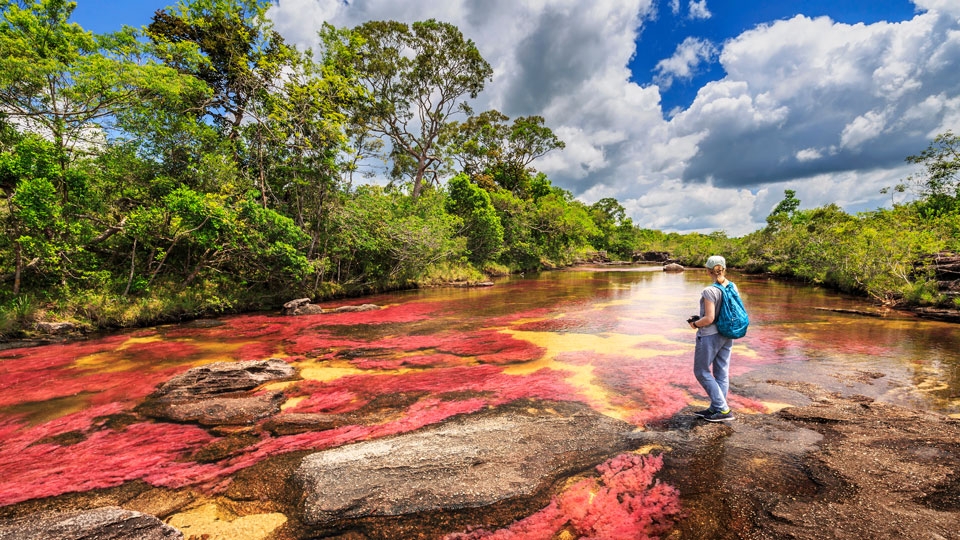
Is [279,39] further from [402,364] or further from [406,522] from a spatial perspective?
[406,522]

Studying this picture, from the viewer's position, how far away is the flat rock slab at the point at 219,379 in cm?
559

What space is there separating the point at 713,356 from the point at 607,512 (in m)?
2.62

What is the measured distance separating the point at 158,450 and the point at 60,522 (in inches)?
68.8

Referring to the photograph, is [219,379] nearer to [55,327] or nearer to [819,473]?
[55,327]

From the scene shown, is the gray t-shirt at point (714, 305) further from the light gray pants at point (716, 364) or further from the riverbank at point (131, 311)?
the riverbank at point (131, 311)

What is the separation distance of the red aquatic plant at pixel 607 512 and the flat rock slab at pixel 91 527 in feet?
6.82

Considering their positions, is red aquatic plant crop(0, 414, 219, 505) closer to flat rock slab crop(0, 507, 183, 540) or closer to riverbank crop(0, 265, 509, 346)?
flat rock slab crop(0, 507, 183, 540)

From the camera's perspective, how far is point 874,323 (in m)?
10.5

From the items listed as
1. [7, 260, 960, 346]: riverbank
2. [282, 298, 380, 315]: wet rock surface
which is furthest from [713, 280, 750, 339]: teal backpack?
[7, 260, 960, 346]: riverbank

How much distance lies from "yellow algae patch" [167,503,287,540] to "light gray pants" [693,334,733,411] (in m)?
4.72

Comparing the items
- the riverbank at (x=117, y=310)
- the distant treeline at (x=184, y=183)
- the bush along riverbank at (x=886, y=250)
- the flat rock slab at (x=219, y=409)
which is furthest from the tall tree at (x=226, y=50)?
the bush along riverbank at (x=886, y=250)

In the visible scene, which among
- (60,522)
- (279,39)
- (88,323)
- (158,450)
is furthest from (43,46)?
(60,522)

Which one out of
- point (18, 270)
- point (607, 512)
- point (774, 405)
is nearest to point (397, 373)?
point (607, 512)

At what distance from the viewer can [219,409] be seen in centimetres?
494
